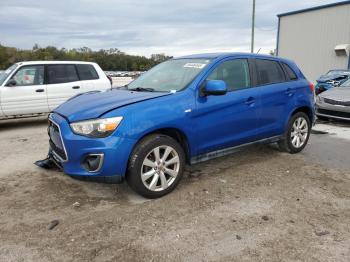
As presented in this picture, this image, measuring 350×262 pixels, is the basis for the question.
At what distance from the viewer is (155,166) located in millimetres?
4027

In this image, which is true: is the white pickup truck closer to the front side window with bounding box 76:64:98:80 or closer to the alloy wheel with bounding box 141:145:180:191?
the front side window with bounding box 76:64:98:80

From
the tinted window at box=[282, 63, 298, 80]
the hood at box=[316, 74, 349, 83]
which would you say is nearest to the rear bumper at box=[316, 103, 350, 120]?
the tinted window at box=[282, 63, 298, 80]

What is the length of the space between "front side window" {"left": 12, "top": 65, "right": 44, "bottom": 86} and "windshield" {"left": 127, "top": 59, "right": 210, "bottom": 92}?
4.67m

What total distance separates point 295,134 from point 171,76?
2.53m

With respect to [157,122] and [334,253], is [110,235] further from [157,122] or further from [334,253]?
[334,253]

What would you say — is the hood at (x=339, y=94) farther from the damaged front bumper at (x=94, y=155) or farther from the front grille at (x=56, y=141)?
the front grille at (x=56, y=141)

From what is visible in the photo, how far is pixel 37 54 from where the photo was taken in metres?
51.4

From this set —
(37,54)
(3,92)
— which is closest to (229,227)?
(3,92)

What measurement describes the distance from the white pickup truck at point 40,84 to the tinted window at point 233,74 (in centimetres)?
476

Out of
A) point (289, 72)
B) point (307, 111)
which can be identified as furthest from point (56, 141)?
point (307, 111)

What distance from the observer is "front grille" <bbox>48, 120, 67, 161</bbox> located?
4023 mm

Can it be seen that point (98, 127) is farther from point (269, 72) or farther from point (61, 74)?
point (61, 74)

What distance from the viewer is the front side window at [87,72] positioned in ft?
32.0

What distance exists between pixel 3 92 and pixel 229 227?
7154mm
